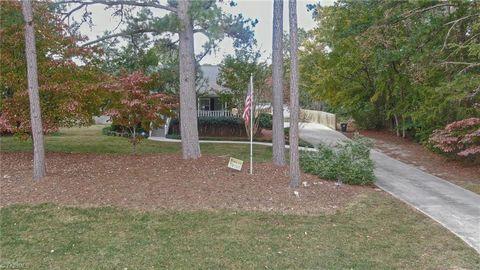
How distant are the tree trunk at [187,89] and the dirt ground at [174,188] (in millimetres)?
487

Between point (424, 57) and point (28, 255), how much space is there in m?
11.1

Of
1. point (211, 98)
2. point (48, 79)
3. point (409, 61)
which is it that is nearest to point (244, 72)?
point (409, 61)

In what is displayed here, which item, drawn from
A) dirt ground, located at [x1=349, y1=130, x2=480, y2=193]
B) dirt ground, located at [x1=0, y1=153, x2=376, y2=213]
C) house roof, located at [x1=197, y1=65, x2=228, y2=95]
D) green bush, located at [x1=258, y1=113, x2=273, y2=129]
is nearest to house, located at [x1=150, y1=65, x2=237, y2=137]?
house roof, located at [x1=197, y1=65, x2=228, y2=95]

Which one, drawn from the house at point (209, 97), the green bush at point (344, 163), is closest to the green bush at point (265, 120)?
the house at point (209, 97)

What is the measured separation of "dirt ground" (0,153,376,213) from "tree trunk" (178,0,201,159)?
49cm

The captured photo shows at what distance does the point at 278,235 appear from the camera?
4914 mm

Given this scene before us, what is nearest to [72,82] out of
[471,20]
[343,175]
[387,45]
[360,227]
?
[343,175]

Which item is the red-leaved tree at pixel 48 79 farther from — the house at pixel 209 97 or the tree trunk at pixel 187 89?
the house at pixel 209 97

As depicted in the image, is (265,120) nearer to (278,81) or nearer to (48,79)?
(278,81)

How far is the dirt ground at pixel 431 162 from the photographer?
29.6 ft

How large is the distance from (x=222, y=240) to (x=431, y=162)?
29.1 ft

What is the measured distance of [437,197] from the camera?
281 inches

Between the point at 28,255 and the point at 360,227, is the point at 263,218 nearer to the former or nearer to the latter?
the point at 360,227

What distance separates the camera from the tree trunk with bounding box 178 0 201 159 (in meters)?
8.66
